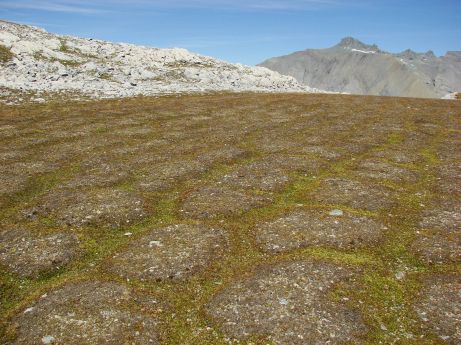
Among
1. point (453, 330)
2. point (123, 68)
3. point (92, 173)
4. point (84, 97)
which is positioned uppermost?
point (123, 68)

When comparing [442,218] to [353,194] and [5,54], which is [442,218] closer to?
[353,194]

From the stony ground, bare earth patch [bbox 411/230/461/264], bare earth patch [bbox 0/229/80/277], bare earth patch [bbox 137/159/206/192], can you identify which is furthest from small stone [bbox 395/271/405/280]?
bare earth patch [bbox 137/159/206/192]

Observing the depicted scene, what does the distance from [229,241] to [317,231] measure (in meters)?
4.34

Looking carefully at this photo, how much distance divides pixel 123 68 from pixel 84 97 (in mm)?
35071

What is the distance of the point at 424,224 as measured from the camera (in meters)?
20.0

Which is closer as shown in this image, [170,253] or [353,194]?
[170,253]

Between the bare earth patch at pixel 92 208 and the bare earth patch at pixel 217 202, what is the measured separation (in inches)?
108

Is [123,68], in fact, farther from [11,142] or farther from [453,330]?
[453,330]

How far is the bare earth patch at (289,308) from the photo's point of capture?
12.4 meters

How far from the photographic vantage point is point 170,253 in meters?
17.2

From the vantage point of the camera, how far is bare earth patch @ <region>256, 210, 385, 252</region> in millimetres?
18016

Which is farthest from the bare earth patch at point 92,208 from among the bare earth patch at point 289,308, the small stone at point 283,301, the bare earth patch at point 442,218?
the bare earth patch at point 442,218

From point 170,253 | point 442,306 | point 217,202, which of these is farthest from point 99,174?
point 442,306

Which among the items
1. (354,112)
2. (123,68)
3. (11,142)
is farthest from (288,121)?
(123,68)
